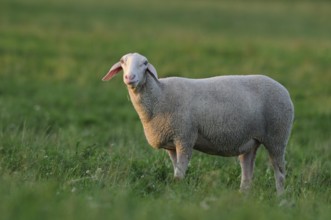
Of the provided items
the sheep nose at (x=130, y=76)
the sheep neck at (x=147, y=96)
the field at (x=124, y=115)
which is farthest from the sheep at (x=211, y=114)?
the field at (x=124, y=115)

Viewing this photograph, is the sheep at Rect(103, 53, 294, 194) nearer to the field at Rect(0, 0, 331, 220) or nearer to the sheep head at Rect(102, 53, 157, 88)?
the sheep head at Rect(102, 53, 157, 88)

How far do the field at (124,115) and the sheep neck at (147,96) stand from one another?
62 cm

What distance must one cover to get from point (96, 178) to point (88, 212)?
5.60ft

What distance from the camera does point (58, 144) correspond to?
873cm

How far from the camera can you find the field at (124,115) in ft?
18.7

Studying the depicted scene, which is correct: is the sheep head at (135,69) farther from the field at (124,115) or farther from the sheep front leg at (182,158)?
the field at (124,115)

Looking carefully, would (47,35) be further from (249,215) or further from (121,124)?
(249,215)

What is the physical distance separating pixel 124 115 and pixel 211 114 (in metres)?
6.69

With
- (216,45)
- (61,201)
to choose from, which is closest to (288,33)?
(216,45)

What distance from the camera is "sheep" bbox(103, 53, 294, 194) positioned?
726 cm

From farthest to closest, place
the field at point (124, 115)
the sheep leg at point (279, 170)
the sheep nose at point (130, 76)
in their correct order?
the sheep leg at point (279, 170)
the sheep nose at point (130, 76)
the field at point (124, 115)

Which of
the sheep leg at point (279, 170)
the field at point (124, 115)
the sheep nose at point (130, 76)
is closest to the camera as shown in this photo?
the field at point (124, 115)

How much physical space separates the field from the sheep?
0.32 m

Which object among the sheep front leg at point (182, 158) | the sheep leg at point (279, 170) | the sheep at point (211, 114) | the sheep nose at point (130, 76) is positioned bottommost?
the sheep leg at point (279, 170)
